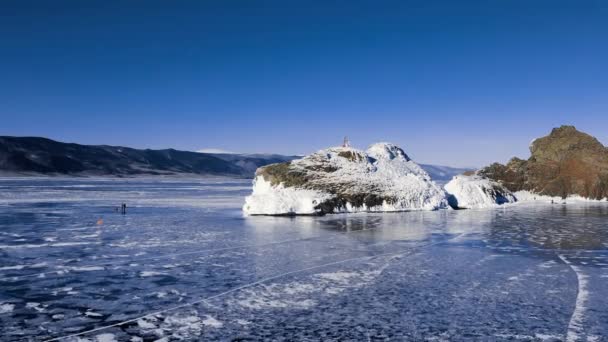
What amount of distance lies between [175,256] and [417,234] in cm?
965

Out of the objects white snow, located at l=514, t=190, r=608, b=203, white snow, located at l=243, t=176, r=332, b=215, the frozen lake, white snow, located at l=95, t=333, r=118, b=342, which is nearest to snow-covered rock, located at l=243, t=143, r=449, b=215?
white snow, located at l=243, t=176, r=332, b=215

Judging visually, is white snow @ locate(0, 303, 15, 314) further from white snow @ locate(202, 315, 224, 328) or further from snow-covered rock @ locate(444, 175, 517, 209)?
snow-covered rock @ locate(444, 175, 517, 209)

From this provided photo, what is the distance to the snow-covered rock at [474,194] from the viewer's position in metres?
35.0

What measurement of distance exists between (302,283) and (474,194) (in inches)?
1097

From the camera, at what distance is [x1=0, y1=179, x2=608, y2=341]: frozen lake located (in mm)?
7848

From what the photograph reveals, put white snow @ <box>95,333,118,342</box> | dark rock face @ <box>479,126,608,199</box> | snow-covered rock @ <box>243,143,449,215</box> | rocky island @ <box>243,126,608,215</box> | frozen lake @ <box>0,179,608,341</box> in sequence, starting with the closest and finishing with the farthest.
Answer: white snow @ <box>95,333,118,342</box>
frozen lake @ <box>0,179,608,341</box>
snow-covered rock @ <box>243,143,449,215</box>
rocky island @ <box>243,126,608,215</box>
dark rock face @ <box>479,126,608,199</box>

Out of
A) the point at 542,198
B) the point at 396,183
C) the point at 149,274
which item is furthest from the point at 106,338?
the point at 542,198

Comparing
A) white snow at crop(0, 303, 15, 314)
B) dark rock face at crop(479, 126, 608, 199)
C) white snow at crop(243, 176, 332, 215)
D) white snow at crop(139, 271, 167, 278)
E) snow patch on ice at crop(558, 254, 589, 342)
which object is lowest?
white snow at crop(0, 303, 15, 314)

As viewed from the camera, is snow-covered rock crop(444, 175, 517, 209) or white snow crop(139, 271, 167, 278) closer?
white snow crop(139, 271, 167, 278)

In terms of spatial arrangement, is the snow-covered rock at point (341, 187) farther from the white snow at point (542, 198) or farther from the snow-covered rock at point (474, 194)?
the white snow at point (542, 198)

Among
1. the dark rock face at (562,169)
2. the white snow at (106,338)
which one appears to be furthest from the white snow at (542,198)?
the white snow at (106,338)

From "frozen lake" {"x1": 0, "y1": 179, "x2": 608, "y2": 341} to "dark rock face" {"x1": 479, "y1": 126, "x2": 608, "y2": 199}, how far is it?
21797 mm

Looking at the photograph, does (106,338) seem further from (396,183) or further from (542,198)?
(542,198)

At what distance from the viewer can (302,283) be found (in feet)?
36.2
